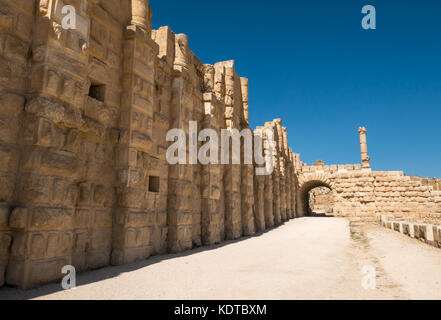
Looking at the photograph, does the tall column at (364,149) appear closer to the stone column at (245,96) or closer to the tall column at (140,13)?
the stone column at (245,96)

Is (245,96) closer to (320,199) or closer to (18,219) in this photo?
(18,219)

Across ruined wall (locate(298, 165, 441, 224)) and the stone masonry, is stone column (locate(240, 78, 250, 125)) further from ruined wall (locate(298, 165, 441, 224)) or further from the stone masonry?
ruined wall (locate(298, 165, 441, 224))

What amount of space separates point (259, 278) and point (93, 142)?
10.8 ft

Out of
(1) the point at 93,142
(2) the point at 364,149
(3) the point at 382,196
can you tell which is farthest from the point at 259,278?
(2) the point at 364,149

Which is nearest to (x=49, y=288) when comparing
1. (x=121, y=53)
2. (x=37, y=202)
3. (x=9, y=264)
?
(x=9, y=264)

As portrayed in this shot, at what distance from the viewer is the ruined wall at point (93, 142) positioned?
3.62 meters

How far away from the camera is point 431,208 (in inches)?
780

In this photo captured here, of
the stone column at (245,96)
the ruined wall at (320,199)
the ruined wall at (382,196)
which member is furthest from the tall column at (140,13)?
the ruined wall at (320,199)

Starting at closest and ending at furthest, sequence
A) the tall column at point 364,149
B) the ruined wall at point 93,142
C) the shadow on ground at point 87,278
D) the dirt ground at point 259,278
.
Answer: the shadow on ground at point 87,278 < the dirt ground at point 259,278 < the ruined wall at point 93,142 < the tall column at point 364,149

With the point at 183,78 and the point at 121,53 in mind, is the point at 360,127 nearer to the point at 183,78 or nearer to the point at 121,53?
the point at 183,78

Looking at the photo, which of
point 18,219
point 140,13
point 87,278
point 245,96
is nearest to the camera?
point 18,219

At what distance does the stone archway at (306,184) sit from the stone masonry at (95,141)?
16443 millimetres

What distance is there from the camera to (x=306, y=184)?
2700 centimetres
